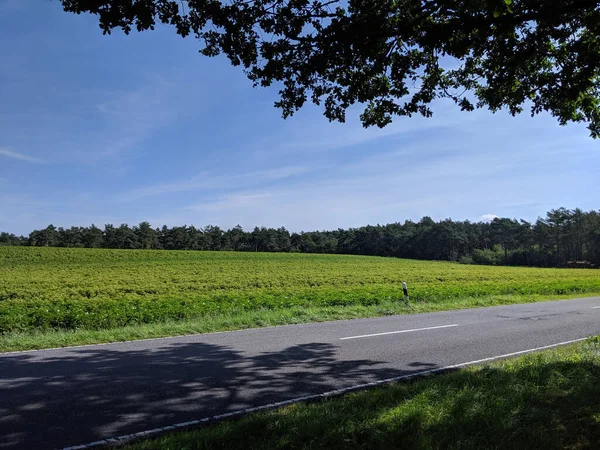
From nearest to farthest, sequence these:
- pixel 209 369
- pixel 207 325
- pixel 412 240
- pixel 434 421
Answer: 1. pixel 434 421
2. pixel 209 369
3. pixel 207 325
4. pixel 412 240

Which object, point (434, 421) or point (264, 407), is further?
point (264, 407)

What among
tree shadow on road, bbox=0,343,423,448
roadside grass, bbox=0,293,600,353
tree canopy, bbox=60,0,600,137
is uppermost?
tree canopy, bbox=60,0,600,137

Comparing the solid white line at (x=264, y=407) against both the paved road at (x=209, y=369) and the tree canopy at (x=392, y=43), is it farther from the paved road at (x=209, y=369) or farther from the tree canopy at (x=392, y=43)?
the tree canopy at (x=392, y=43)

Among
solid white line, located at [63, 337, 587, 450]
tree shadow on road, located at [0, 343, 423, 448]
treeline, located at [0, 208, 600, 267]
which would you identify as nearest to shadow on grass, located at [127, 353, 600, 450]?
solid white line, located at [63, 337, 587, 450]

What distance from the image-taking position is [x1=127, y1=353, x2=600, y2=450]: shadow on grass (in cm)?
339

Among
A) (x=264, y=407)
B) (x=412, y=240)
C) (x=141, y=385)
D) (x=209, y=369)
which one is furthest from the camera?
(x=412, y=240)

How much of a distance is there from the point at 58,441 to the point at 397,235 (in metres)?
112

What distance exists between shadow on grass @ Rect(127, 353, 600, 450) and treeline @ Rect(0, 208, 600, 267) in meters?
84.0

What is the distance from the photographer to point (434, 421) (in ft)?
12.5

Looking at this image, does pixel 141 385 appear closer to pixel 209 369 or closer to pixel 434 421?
pixel 209 369

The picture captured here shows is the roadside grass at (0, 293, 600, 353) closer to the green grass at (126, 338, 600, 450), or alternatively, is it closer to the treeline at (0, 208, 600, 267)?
the green grass at (126, 338, 600, 450)

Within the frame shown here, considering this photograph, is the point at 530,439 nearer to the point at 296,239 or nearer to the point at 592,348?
the point at 592,348

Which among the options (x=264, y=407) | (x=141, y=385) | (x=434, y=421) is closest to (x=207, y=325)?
(x=141, y=385)

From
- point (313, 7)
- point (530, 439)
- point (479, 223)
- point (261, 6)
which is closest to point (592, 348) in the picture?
point (530, 439)
